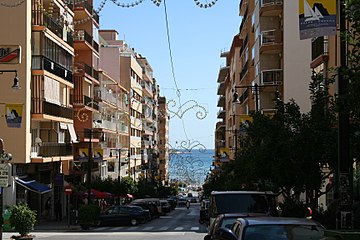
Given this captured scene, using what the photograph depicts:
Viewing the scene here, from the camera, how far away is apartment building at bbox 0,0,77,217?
42.0m

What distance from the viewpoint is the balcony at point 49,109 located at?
44191mm

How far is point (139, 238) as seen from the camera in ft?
103

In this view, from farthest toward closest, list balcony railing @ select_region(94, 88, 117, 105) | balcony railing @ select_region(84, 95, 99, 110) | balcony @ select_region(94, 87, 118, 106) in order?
balcony railing @ select_region(94, 88, 117, 105) < balcony @ select_region(94, 87, 118, 106) < balcony railing @ select_region(84, 95, 99, 110)

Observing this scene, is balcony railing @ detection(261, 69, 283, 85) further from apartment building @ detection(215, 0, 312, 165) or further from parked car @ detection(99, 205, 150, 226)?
parked car @ detection(99, 205, 150, 226)

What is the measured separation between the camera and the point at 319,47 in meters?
36.2

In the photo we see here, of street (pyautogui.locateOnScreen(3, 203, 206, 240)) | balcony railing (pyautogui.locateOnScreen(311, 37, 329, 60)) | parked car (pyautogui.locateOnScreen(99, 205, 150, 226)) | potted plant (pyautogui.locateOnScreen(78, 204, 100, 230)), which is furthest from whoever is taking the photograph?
parked car (pyautogui.locateOnScreen(99, 205, 150, 226))

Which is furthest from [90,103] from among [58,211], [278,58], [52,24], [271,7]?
[271,7]

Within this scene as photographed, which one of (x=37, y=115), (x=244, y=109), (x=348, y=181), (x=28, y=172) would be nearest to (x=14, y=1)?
(x=37, y=115)

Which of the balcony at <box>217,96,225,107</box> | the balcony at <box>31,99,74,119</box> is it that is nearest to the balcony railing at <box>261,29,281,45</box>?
the balcony at <box>31,99,74,119</box>

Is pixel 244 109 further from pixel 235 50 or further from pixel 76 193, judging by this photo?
pixel 76 193

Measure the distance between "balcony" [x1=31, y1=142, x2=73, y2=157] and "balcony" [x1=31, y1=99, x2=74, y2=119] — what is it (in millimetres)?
2073

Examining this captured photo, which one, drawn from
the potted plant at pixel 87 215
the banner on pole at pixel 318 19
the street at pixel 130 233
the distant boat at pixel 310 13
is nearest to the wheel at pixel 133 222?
the street at pixel 130 233

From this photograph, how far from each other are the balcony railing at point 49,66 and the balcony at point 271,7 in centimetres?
1630

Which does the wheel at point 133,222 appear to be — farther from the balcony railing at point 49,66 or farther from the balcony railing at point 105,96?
the balcony railing at point 105,96
